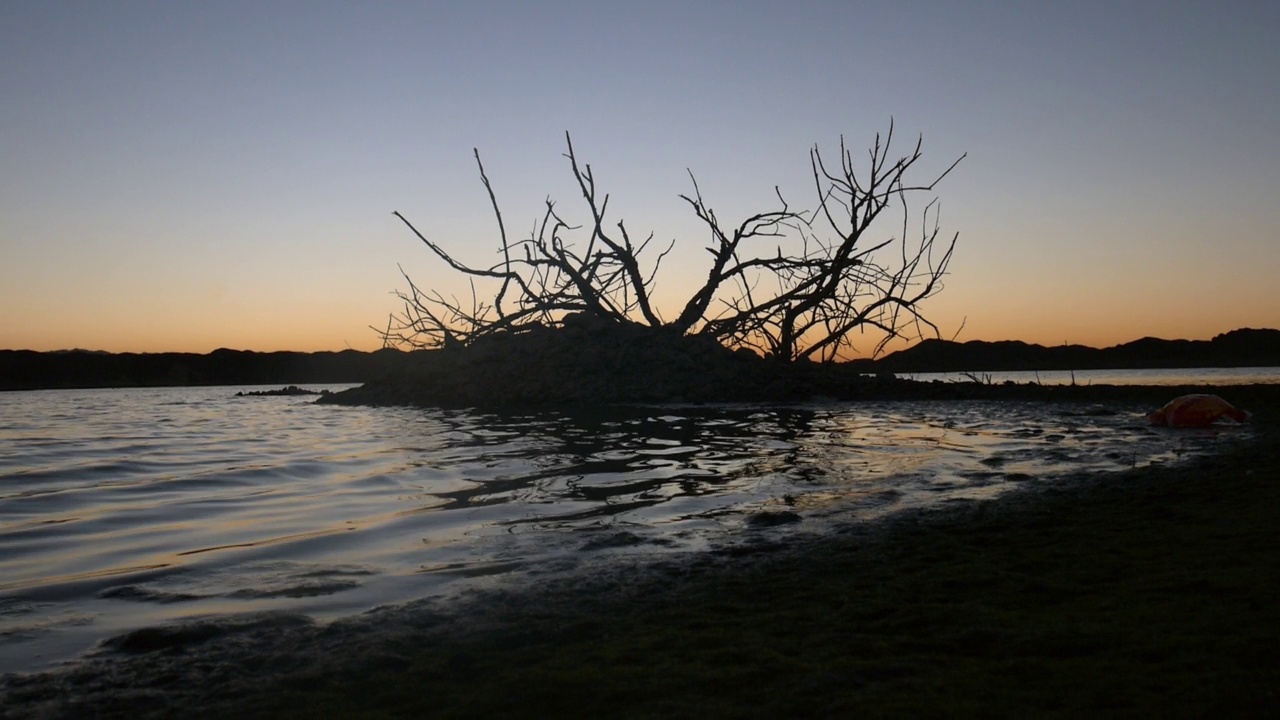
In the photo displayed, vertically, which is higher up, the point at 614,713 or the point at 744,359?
the point at 744,359

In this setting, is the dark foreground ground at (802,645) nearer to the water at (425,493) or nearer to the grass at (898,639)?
the grass at (898,639)

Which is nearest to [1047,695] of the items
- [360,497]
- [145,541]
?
[145,541]

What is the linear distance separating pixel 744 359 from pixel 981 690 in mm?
9551

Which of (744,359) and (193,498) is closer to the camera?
(193,498)

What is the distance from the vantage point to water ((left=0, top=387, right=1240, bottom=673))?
9.49 ft

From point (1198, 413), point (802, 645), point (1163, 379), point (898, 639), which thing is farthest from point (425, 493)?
point (1163, 379)

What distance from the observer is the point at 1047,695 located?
62.6 inches

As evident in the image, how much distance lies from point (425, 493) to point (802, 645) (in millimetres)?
3220

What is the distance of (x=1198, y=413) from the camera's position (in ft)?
22.6

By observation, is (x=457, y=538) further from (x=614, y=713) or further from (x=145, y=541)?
(x=614, y=713)

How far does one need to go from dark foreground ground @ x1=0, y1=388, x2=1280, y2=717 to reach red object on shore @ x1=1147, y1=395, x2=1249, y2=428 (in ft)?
14.4

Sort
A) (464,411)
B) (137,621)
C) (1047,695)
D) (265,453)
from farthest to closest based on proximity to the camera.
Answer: (464,411), (265,453), (137,621), (1047,695)

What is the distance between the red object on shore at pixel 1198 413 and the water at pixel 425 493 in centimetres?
31

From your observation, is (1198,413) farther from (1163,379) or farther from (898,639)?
(1163,379)
